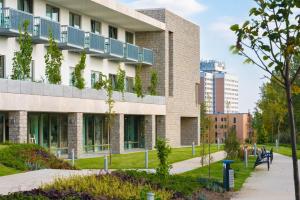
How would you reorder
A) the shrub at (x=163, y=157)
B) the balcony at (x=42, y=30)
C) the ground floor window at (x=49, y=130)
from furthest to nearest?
the ground floor window at (x=49, y=130) < the balcony at (x=42, y=30) < the shrub at (x=163, y=157)

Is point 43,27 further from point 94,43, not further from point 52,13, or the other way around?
point 94,43

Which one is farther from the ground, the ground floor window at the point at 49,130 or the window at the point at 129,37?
the window at the point at 129,37

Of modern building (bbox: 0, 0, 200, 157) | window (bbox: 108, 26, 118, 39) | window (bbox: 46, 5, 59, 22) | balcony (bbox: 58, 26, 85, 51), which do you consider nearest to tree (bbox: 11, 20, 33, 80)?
modern building (bbox: 0, 0, 200, 157)

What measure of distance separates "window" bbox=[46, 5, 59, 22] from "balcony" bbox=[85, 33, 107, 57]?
7.98ft

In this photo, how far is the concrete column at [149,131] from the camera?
48812 mm

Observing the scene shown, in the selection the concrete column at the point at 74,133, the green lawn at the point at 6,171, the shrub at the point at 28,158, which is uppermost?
the concrete column at the point at 74,133

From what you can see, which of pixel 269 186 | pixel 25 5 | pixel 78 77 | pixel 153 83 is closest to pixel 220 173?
pixel 269 186

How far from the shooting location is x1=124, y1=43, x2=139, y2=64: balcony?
48.9 metres

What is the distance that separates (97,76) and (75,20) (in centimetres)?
486

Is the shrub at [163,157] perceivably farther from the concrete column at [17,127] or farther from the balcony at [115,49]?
the balcony at [115,49]

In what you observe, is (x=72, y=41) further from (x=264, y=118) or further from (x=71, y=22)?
(x=264, y=118)

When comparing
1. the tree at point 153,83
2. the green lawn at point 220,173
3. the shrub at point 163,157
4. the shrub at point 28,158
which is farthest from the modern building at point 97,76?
the shrub at point 163,157

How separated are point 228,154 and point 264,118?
94.7 feet

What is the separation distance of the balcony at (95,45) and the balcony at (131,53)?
3.64 meters
